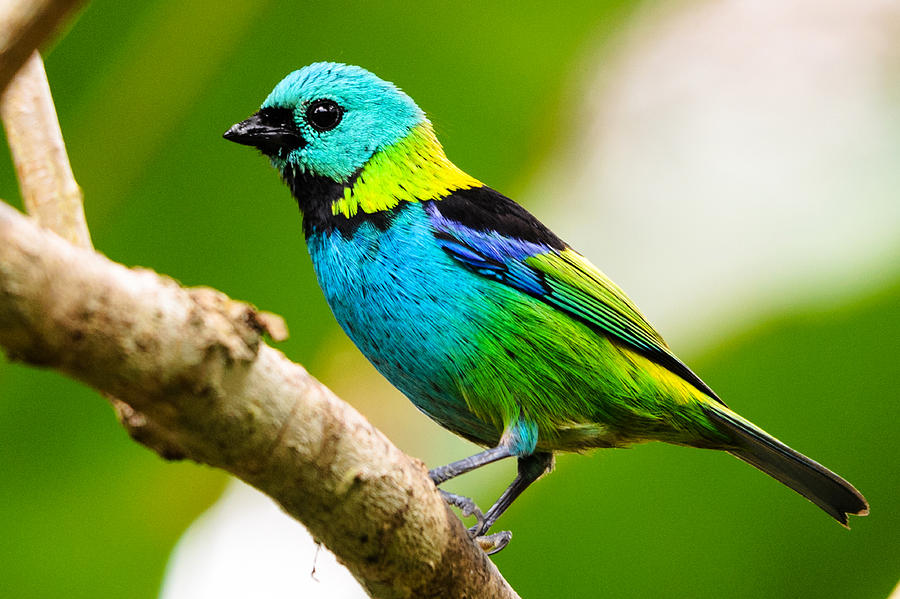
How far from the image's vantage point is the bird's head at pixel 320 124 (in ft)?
11.8

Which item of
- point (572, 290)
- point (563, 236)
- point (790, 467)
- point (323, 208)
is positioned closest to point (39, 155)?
point (323, 208)

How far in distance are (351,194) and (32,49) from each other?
2399mm

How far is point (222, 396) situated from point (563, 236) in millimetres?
2861

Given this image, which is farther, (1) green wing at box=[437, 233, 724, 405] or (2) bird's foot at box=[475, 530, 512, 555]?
(1) green wing at box=[437, 233, 724, 405]

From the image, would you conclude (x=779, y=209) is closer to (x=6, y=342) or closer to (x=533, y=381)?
(x=533, y=381)

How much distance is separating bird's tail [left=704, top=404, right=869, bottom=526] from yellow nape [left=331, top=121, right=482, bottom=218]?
1.25 metres

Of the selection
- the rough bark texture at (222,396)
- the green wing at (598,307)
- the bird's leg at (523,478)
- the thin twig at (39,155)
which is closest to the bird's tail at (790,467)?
the green wing at (598,307)

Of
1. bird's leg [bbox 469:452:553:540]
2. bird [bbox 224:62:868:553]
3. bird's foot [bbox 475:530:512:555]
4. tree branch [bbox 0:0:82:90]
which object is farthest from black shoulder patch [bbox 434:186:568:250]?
tree branch [bbox 0:0:82:90]

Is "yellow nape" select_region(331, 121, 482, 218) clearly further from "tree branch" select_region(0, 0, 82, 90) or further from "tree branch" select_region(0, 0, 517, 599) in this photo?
"tree branch" select_region(0, 0, 82, 90)

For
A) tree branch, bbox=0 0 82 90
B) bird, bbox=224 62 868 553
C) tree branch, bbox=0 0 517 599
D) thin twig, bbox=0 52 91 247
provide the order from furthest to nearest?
bird, bbox=224 62 868 553, thin twig, bbox=0 52 91 247, tree branch, bbox=0 0 517 599, tree branch, bbox=0 0 82 90

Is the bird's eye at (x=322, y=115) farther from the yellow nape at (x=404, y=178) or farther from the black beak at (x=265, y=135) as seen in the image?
the yellow nape at (x=404, y=178)

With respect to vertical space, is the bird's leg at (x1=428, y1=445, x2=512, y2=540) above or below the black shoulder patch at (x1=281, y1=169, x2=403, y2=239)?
below

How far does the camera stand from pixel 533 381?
3316 mm

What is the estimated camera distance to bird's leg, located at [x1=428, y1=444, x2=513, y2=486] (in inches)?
115
